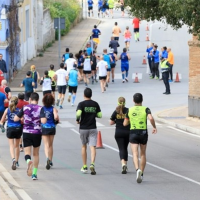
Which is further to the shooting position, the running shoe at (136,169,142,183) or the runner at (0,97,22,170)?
the runner at (0,97,22,170)

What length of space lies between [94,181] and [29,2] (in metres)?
32.1

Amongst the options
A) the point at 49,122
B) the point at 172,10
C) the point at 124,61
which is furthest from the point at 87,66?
the point at 49,122

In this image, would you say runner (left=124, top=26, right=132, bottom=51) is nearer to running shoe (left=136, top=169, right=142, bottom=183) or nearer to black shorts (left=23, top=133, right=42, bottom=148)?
black shorts (left=23, top=133, right=42, bottom=148)

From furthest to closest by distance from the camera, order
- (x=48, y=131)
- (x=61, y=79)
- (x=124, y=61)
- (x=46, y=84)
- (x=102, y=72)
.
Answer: (x=124, y=61), (x=102, y=72), (x=61, y=79), (x=46, y=84), (x=48, y=131)

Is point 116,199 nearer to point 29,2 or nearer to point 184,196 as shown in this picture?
point 184,196

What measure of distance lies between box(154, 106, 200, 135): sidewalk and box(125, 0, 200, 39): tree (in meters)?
4.67

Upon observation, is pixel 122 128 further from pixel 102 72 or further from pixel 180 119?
pixel 102 72

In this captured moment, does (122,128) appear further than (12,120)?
No

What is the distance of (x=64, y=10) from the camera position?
59531mm

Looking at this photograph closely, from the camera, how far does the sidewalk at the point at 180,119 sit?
25748 millimetres

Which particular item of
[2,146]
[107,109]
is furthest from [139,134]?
[107,109]

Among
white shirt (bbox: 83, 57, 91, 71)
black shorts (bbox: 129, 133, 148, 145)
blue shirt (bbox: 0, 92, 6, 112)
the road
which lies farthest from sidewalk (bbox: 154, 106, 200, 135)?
black shorts (bbox: 129, 133, 148, 145)

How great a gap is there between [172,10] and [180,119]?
879 centimetres

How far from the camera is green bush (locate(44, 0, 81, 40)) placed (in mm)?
57031
